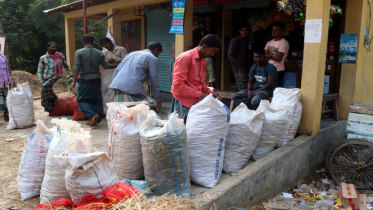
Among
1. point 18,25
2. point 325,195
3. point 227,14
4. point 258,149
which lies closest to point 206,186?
point 258,149

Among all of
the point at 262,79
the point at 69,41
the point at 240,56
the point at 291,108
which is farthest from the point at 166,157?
the point at 69,41

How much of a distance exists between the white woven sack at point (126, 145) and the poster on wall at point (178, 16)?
3.58 m

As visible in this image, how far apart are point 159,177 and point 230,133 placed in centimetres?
114

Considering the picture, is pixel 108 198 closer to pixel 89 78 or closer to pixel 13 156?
pixel 13 156

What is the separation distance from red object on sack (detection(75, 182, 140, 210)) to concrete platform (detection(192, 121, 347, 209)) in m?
0.65

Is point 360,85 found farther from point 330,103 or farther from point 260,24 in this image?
point 260,24

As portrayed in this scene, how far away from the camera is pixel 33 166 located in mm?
3018

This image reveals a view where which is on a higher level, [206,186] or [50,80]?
[50,80]

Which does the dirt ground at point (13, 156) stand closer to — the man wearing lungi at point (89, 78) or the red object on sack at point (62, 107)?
the red object on sack at point (62, 107)

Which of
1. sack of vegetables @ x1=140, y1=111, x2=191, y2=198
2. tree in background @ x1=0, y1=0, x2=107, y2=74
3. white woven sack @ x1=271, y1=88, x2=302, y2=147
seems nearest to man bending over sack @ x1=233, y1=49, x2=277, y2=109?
white woven sack @ x1=271, y1=88, x2=302, y2=147

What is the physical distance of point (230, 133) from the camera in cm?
339

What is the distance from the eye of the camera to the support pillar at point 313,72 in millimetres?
4141

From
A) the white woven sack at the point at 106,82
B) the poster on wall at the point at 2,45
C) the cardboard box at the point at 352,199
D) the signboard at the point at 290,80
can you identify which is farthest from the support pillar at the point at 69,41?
the cardboard box at the point at 352,199

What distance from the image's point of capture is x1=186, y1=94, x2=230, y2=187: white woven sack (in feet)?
9.84
